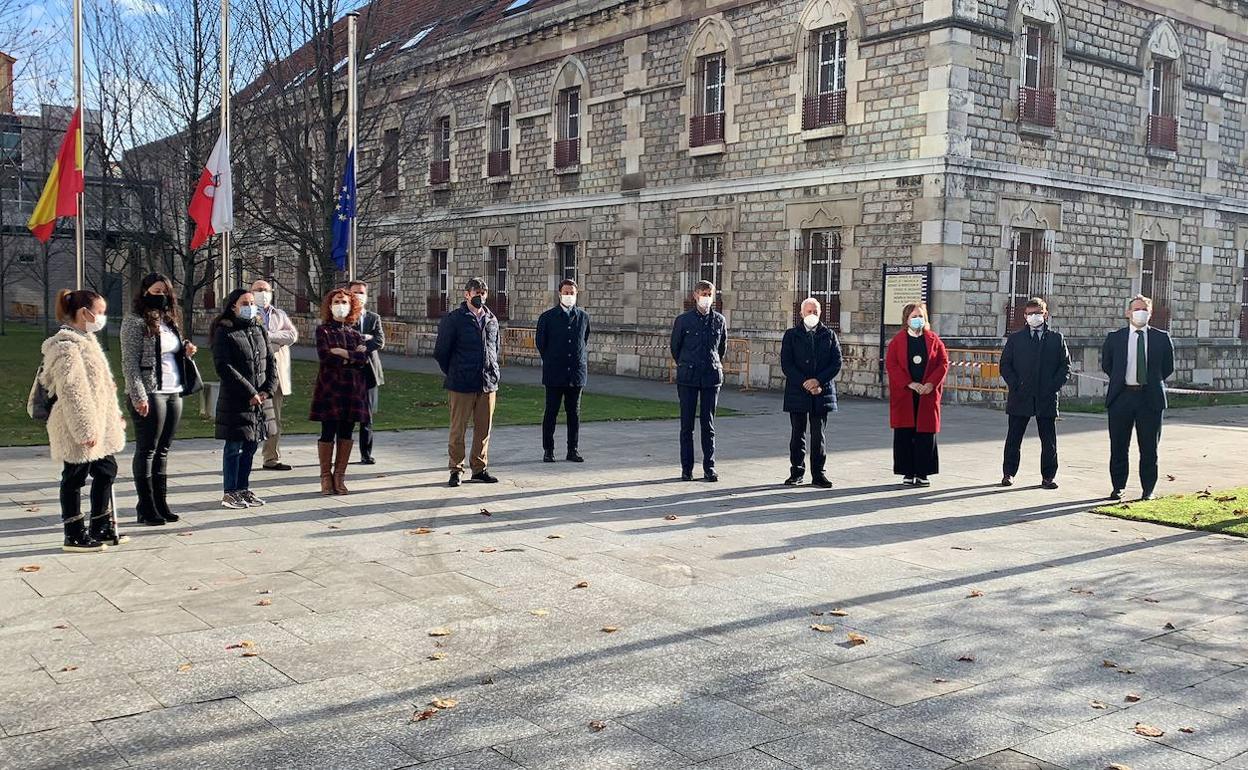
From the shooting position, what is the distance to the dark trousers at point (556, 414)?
13211 mm

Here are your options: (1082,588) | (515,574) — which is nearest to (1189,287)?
(1082,588)

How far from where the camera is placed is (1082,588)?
24.6ft

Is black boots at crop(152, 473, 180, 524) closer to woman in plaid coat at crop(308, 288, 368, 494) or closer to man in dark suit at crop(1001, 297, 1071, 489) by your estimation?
woman in plaid coat at crop(308, 288, 368, 494)

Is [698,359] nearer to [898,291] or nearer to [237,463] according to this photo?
[237,463]

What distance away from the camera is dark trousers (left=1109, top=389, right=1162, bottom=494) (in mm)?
11344

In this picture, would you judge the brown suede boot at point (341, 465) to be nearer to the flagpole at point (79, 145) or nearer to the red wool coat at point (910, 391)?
the red wool coat at point (910, 391)

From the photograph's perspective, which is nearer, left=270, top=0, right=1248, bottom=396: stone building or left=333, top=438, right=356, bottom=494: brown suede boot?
left=333, top=438, right=356, bottom=494: brown suede boot

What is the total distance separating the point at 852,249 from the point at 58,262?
52.1m

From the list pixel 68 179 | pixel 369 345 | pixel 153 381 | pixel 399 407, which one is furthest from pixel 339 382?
pixel 399 407

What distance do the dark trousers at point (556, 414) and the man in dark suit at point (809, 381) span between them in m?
2.49

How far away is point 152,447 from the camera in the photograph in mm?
8953

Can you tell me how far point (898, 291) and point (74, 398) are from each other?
52.2 feet

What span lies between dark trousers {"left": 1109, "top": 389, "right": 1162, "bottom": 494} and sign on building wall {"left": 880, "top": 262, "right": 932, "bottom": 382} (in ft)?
30.6

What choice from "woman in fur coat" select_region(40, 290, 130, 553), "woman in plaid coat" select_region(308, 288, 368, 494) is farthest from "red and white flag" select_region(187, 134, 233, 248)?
"woman in fur coat" select_region(40, 290, 130, 553)
